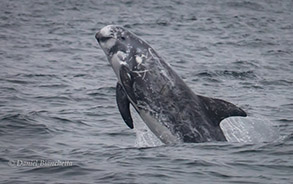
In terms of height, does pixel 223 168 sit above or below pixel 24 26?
above

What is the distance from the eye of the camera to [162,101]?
1319 cm

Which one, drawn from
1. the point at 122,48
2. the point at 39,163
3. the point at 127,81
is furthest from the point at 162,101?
the point at 39,163

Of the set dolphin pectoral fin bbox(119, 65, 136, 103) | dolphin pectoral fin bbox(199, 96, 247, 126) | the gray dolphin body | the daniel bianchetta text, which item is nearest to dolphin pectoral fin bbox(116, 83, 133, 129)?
the gray dolphin body

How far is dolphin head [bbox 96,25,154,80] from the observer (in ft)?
44.9

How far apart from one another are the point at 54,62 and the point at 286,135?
44.2 feet

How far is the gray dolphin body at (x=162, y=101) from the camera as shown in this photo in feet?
42.2

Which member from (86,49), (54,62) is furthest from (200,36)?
(54,62)

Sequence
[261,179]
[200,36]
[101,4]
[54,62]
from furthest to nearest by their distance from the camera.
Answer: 1. [101,4]
2. [200,36]
3. [54,62]
4. [261,179]

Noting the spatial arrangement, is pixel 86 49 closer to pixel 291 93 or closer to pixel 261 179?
pixel 291 93

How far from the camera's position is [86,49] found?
97.8ft

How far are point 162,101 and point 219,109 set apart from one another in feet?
3.90
